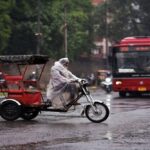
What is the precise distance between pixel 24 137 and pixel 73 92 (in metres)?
3.98

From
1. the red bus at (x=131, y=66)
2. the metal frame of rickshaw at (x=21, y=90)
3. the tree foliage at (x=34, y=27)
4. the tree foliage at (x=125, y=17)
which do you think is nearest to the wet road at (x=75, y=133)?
the metal frame of rickshaw at (x=21, y=90)

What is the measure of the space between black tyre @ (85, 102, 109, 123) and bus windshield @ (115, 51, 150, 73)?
43.3ft

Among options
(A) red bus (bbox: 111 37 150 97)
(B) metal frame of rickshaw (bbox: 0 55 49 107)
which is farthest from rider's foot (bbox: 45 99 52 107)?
(A) red bus (bbox: 111 37 150 97)

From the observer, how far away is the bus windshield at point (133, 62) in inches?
1149

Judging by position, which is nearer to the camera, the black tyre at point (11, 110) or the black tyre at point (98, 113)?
the black tyre at point (98, 113)

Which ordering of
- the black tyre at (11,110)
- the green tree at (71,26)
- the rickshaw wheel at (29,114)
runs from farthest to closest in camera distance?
1. the green tree at (71,26)
2. the rickshaw wheel at (29,114)
3. the black tyre at (11,110)

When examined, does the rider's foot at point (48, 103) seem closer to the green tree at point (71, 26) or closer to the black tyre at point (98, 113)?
the black tyre at point (98, 113)

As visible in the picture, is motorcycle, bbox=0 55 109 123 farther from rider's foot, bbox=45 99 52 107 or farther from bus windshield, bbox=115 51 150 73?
bus windshield, bbox=115 51 150 73

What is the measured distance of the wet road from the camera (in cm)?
1128

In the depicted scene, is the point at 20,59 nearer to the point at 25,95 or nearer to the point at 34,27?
the point at 25,95

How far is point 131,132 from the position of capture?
530 inches

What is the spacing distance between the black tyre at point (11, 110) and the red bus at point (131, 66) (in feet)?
44.3

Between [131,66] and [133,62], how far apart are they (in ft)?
0.76

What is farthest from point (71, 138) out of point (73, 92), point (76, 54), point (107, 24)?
point (107, 24)
